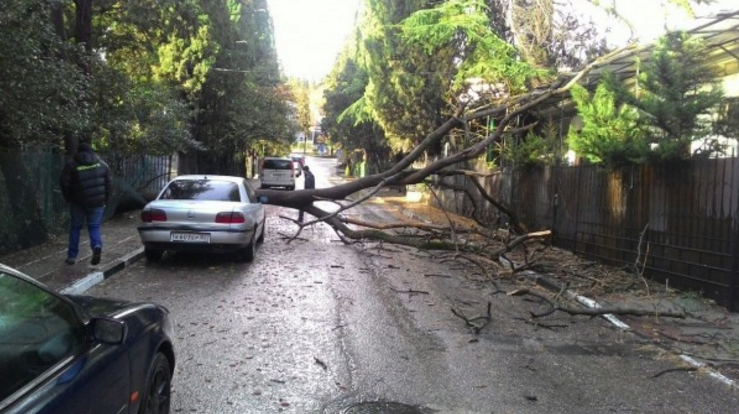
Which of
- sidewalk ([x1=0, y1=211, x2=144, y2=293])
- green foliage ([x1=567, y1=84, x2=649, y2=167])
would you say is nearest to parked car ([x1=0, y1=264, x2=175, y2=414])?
sidewalk ([x1=0, y1=211, x2=144, y2=293])


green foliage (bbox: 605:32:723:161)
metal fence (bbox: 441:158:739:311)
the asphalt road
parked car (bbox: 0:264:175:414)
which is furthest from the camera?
green foliage (bbox: 605:32:723:161)

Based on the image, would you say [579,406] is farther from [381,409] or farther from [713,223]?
[713,223]

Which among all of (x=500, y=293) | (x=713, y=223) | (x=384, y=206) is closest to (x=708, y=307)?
(x=713, y=223)

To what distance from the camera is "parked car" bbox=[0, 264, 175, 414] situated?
8.16 ft

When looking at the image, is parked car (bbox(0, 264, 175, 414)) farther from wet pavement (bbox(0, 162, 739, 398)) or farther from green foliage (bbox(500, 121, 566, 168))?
green foliage (bbox(500, 121, 566, 168))

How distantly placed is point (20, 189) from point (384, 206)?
676 inches

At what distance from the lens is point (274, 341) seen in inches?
246

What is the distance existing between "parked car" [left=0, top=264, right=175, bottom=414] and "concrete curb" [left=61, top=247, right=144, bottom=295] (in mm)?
4363

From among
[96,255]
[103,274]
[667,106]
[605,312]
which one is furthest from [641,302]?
[96,255]

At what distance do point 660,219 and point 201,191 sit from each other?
7.52m

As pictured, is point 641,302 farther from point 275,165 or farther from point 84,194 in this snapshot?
point 275,165

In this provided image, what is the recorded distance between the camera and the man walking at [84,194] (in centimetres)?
963

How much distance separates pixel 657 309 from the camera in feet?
26.2

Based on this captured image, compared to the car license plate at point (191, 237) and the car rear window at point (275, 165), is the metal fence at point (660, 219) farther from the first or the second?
the car rear window at point (275, 165)
